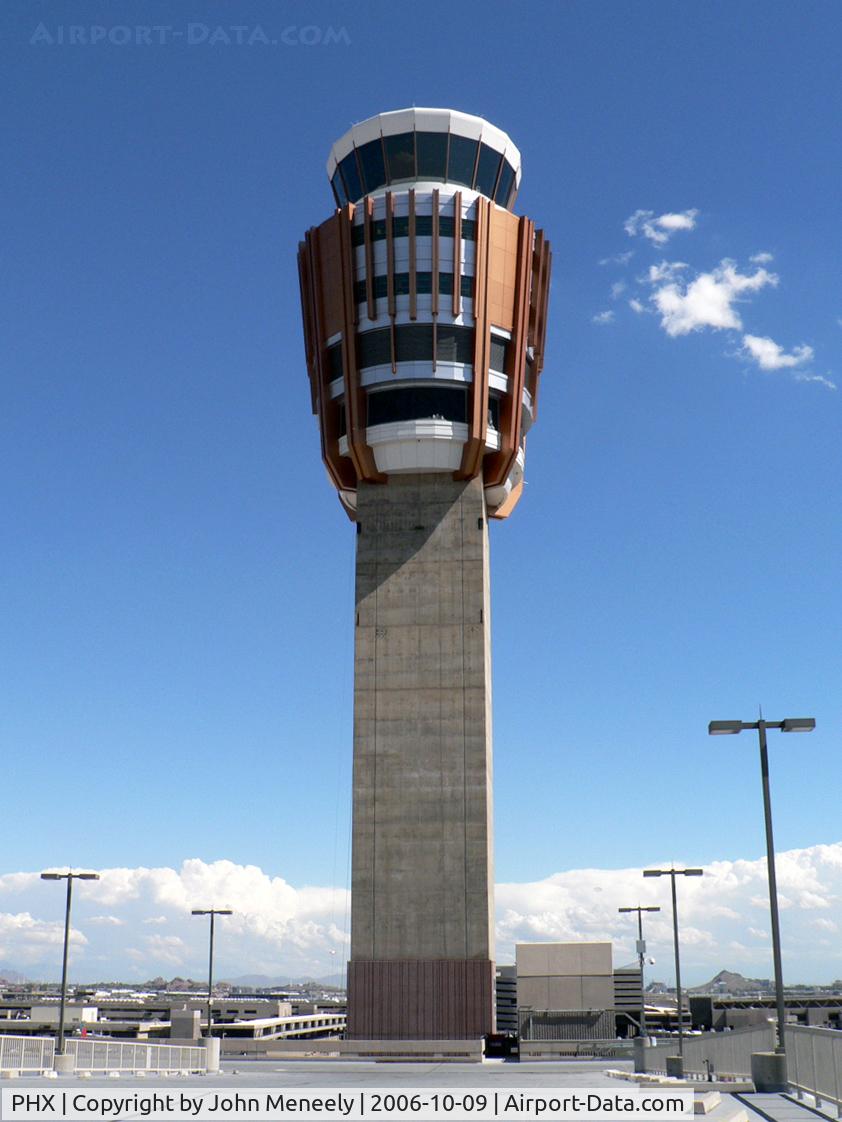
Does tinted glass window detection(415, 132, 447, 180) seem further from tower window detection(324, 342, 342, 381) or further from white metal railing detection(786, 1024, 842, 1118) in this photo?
white metal railing detection(786, 1024, 842, 1118)

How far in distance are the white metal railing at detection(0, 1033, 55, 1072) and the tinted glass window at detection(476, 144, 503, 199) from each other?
5254 cm

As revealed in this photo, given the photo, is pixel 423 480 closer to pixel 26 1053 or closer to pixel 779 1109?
pixel 26 1053

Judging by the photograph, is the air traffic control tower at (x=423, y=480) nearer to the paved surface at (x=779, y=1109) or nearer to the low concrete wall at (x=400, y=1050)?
the low concrete wall at (x=400, y=1050)

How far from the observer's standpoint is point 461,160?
220 ft

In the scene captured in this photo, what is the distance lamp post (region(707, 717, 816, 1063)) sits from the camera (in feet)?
94.5

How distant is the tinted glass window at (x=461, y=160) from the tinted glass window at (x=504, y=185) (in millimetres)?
2236

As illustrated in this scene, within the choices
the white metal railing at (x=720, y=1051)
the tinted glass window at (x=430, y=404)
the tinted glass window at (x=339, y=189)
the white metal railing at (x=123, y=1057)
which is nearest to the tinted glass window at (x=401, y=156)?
the tinted glass window at (x=339, y=189)

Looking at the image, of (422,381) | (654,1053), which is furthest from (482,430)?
(654,1053)

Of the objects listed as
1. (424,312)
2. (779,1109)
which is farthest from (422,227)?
(779,1109)

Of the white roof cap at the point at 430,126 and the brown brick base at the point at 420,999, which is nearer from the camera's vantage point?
the brown brick base at the point at 420,999

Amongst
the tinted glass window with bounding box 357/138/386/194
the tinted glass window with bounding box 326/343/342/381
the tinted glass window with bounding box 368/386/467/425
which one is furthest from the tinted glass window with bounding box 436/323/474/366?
the tinted glass window with bounding box 357/138/386/194

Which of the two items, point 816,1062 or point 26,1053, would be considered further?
point 26,1053

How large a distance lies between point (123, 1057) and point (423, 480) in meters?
37.4

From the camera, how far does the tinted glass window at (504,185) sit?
68625 mm
